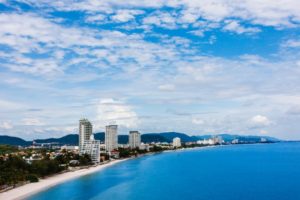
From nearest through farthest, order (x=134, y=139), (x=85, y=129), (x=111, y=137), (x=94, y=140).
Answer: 1. (x=94, y=140)
2. (x=85, y=129)
3. (x=111, y=137)
4. (x=134, y=139)

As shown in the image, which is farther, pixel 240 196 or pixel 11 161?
pixel 11 161

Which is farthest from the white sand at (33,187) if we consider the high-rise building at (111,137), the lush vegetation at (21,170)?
the high-rise building at (111,137)

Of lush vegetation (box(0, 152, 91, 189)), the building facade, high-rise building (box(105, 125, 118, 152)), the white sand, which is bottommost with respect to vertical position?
the white sand

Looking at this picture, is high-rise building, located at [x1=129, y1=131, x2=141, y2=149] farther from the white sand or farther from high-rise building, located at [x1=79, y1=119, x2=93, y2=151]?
the white sand

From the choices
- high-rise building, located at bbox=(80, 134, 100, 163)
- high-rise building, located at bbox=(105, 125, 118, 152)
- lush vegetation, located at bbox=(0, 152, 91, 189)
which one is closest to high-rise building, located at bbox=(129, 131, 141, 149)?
high-rise building, located at bbox=(105, 125, 118, 152)

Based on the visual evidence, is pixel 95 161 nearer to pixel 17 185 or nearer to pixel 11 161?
pixel 11 161

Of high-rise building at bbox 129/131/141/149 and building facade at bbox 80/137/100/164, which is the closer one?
building facade at bbox 80/137/100/164

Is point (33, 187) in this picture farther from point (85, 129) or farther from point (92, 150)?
point (85, 129)

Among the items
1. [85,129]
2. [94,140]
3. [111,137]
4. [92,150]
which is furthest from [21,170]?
[111,137]

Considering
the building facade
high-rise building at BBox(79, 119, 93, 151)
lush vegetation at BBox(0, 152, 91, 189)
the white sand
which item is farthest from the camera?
high-rise building at BBox(79, 119, 93, 151)

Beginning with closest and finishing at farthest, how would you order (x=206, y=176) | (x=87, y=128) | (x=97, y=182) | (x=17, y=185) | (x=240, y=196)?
(x=240, y=196) < (x=17, y=185) < (x=97, y=182) < (x=206, y=176) < (x=87, y=128)

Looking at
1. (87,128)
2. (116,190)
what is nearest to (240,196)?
(116,190)
